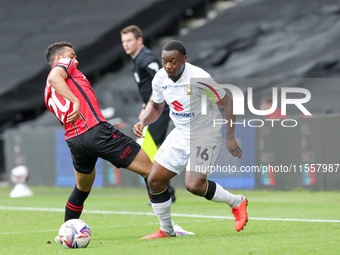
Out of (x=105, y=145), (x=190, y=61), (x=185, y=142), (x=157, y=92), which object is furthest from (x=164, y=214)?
(x=190, y=61)

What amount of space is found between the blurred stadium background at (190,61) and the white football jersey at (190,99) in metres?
5.47

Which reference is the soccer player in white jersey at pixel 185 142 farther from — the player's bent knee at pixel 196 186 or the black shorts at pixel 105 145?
the black shorts at pixel 105 145

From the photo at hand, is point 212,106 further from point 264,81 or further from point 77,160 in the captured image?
point 264,81

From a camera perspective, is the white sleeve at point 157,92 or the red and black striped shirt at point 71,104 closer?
the red and black striped shirt at point 71,104

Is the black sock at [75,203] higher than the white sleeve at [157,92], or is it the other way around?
→ the white sleeve at [157,92]

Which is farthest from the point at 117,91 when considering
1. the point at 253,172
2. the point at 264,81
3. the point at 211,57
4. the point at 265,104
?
the point at 253,172

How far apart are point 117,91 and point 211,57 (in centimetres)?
325

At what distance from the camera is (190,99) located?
492 cm

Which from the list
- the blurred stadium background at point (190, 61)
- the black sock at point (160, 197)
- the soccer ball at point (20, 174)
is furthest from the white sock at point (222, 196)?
the soccer ball at point (20, 174)

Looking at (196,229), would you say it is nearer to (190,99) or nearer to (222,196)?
(222,196)

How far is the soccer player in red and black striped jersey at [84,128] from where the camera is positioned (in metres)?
4.75

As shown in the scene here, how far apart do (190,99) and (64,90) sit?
3.65ft

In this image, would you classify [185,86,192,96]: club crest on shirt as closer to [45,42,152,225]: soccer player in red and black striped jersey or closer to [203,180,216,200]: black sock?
[45,42,152,225]: soccer player in red and black striped jersey

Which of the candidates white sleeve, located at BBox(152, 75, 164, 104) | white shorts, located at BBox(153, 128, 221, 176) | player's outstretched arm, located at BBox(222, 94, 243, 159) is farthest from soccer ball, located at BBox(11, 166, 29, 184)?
player's outstretched arm, located at BBox(222, 94, 243, 159)
